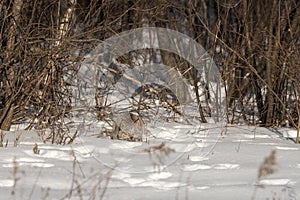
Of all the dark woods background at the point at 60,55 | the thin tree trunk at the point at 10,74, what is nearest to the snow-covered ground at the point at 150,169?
the thin tree trunk at the point at 10,74

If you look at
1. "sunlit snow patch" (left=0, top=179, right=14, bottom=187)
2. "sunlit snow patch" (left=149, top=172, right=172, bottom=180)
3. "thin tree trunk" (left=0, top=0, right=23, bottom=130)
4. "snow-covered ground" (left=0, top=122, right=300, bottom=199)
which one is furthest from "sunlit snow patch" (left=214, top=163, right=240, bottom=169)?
"thin tree trunk" (left=0, top=0, right=23, bottom=130)

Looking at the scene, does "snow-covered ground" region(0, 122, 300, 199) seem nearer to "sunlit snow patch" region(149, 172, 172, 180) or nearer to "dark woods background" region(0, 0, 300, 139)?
"sunlit snow patch" region(149, 172, 172, 180)

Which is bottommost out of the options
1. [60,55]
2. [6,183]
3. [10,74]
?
[6,183]

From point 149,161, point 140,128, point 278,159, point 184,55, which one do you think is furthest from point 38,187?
point 184,55

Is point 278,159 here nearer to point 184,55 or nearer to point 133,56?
point 184,55

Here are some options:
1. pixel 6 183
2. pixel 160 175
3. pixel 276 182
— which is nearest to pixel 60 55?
pixel 160 175

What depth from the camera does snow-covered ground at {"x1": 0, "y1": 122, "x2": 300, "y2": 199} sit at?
10.6 ft

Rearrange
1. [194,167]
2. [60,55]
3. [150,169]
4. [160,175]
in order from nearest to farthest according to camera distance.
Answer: [160,175], [150,169], [194,167], [60,55]

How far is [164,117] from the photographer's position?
6246mm

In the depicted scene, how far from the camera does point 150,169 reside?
12.8 feet

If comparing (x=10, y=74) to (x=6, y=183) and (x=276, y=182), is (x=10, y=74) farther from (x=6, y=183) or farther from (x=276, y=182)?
(x=276, y=182)

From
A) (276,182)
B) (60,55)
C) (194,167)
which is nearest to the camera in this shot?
(276,182)

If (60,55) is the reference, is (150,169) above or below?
below

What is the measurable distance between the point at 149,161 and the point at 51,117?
5.63ft
